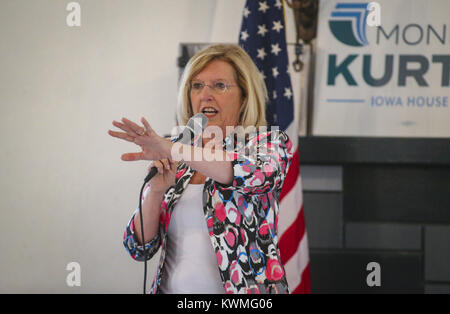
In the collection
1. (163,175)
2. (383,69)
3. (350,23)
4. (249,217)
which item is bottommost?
(249,217)

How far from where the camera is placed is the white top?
1230mm

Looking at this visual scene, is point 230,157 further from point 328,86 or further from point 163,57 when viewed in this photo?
→ point 163,57

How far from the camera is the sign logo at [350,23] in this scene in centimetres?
246

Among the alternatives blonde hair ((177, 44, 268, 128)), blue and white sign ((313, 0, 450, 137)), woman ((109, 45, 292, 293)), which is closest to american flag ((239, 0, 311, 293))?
blue and white sign ((313, 0, 450, 137))

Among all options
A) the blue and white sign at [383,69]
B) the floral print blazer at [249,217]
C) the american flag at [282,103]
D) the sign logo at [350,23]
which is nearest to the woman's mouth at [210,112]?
the floral print blazer at [249,217]

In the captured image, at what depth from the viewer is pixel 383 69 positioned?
8.05 feet

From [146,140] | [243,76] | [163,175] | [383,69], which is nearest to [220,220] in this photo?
[163,175]

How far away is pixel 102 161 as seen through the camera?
8.73 ft

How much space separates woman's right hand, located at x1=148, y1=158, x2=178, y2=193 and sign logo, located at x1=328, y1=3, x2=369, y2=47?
5.25 ft

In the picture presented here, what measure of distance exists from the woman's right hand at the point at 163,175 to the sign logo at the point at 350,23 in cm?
160

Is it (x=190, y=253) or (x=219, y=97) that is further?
(x=219, y=97)

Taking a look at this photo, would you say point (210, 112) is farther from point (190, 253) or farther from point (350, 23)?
point (350, 23)

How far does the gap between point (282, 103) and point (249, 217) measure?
1.13 metres

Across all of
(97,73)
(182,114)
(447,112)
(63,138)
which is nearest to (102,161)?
(63,138)
